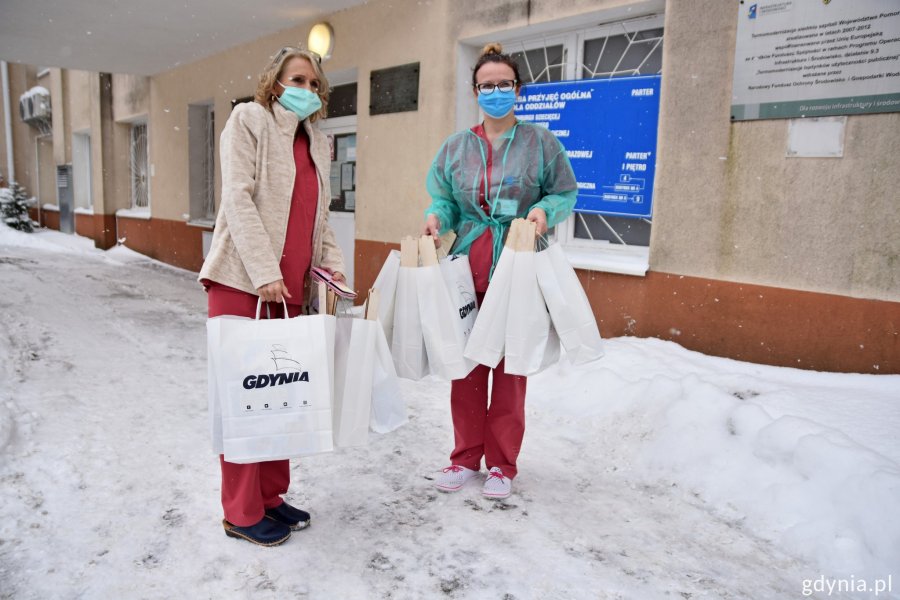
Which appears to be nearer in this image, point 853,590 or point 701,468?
point 853,590

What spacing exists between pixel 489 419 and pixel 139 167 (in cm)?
1376

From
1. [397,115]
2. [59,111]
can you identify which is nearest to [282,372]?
[397,115]

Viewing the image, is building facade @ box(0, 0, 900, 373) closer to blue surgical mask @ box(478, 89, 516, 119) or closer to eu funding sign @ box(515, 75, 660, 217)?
eu funding sign @ box(515, 75, 660, 217)

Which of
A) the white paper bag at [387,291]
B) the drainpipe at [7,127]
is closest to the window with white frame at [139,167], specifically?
the drainpipe at [7,127]

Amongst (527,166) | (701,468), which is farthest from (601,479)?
(527,166)

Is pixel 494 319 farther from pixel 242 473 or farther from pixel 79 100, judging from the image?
pixel 79 100

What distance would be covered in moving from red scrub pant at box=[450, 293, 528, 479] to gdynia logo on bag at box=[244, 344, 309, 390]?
3.08ft

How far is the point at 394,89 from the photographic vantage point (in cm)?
665

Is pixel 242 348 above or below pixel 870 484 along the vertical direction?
above

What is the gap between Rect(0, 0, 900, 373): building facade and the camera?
368 cm

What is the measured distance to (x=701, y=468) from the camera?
10.0 feet

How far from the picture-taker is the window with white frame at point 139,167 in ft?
45.1

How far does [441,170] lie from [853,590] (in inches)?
92.8

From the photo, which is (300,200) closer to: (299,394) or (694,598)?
(299,394)
